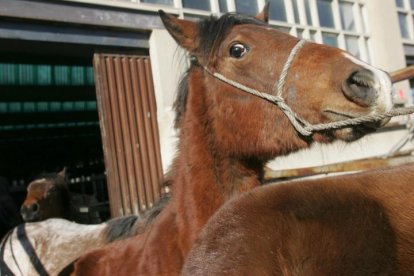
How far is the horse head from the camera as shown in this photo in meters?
2.06

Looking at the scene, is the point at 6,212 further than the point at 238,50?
Yes

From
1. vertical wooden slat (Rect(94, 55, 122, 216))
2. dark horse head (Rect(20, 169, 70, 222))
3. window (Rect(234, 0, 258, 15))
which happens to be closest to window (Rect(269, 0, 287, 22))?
window (Rect(234, 0, 258, 15))

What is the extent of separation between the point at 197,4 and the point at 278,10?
1641mm

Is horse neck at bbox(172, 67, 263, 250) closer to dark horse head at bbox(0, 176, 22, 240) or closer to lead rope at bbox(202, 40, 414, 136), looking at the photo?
lead rope at bbox(202, 40, 414, 136)

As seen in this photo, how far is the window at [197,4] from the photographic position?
18.6 ft

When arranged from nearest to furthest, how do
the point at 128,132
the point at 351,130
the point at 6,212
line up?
the point at 351,130, the point at 128,132, the point at 6,212

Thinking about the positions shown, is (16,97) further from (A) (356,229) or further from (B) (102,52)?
(A) (356,229)

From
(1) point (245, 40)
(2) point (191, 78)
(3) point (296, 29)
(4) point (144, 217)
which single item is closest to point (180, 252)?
(4) point (144, 217)

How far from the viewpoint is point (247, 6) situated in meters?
6.32

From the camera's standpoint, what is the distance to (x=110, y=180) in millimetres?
4863

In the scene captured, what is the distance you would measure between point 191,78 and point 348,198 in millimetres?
1625

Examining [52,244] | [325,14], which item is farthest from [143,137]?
[325,14]

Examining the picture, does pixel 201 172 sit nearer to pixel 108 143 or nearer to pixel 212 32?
pixel 212 32

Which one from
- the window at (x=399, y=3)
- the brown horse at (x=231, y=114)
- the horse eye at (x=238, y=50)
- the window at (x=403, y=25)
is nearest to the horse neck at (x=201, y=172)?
the brown horse at (x=231, y=114)
